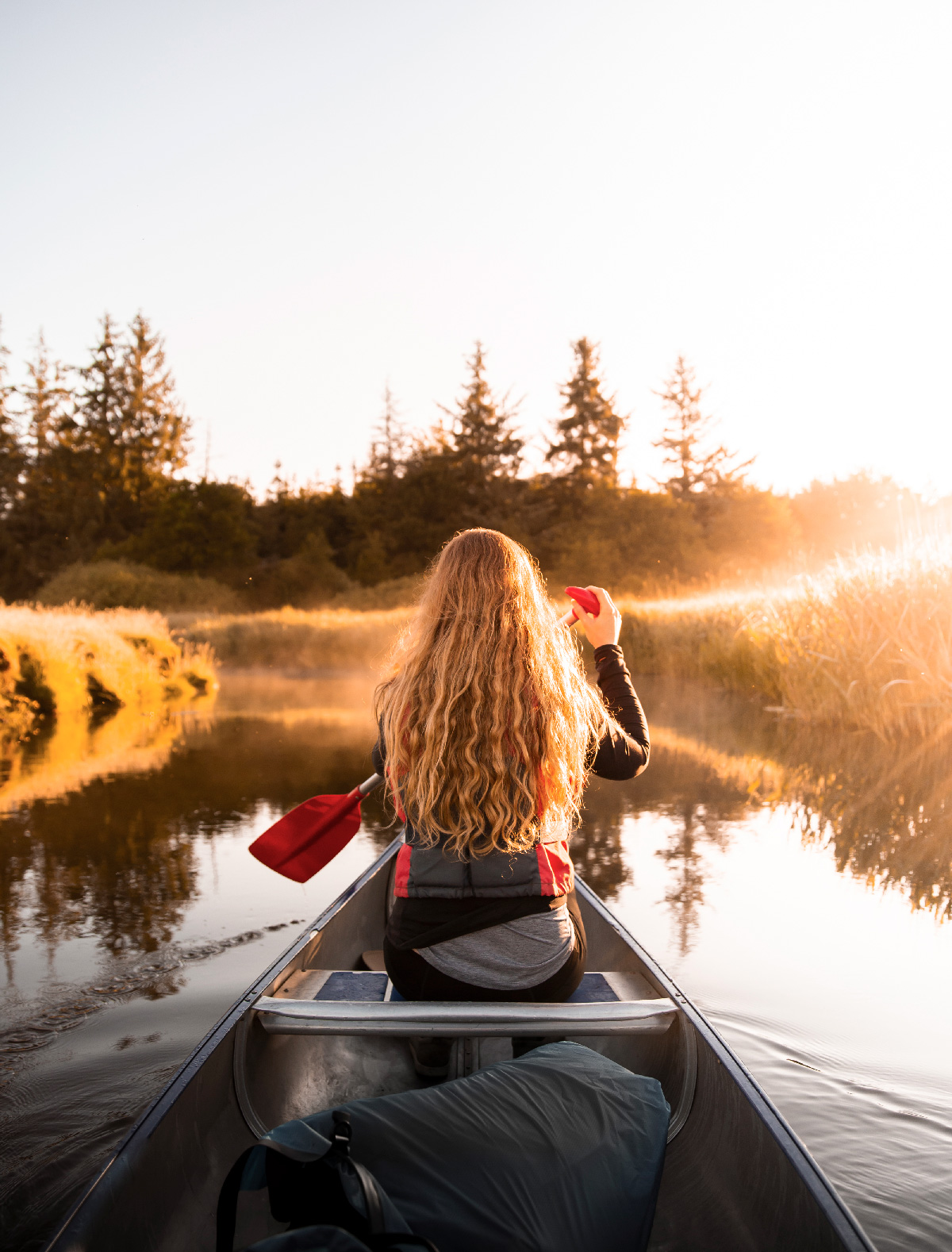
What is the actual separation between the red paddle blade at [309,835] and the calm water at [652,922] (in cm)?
58

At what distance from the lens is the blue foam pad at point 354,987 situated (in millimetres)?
2434

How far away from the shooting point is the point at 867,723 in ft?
28.8

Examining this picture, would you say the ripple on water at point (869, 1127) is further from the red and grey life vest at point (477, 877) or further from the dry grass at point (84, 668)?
the dry grass at point (84, 668)

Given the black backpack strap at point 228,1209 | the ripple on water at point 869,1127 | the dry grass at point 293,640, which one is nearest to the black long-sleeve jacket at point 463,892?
the black backpack strap at point 228,1209

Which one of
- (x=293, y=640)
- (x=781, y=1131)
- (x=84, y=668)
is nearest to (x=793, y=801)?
(x=781, y=1131)

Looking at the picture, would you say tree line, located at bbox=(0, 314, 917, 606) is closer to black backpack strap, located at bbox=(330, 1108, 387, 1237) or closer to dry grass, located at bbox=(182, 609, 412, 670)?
dry grass, located at bbox=(182, 609, 412, 670)

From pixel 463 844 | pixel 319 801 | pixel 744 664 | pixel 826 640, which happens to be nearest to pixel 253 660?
pixel 744 664

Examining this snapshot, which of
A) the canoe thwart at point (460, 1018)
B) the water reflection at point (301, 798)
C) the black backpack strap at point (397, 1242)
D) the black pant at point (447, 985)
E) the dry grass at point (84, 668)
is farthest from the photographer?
the dry grass at point (84, 668)

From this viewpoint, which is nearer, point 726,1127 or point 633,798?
point 726,1127

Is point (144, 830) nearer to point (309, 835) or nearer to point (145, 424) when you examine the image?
point (309, 835)

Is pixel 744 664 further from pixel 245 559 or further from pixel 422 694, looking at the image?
pixel 245 559

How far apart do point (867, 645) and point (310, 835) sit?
700 cm

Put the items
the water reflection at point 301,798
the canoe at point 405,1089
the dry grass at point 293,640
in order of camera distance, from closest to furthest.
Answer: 1. the canoe at point 405,1089
2. the water reflection at point 301,798
3. the dry grass at point 293,640

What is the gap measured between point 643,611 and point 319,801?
48.4 feet
